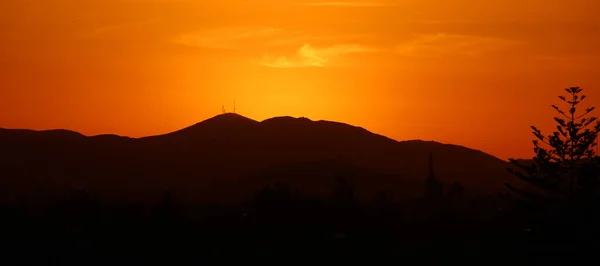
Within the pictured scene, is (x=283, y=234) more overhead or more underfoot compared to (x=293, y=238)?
more overhead

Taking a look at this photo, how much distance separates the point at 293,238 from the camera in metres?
64.3

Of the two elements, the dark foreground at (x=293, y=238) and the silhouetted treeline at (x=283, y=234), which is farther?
the silhouetted treeline at (x=283, y=234)

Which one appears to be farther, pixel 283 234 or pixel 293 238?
pixel 283 234

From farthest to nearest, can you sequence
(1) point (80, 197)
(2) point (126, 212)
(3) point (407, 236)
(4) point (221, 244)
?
(1) point (80, 197)
(2) point (126, 212)
(3) point (407, 236)
(4) point (221, 244)

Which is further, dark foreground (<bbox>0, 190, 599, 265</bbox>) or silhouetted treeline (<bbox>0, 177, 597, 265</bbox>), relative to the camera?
silhouetted treeline (<bbox>0, 177, 597, 265</bbox>)

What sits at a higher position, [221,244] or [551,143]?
[551,143]

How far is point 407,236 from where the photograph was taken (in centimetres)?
7206

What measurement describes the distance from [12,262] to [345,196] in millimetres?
61587

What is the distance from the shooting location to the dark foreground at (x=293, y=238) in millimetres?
54719

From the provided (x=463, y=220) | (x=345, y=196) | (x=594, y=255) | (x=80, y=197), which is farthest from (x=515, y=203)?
(x=80, y=197)

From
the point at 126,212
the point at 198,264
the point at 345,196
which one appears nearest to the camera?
the point at 198,264

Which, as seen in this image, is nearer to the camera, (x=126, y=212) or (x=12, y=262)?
(x=12, y=262)

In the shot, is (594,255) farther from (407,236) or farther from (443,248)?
(407,236)

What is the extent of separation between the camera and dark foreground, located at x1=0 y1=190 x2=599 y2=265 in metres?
54.7
